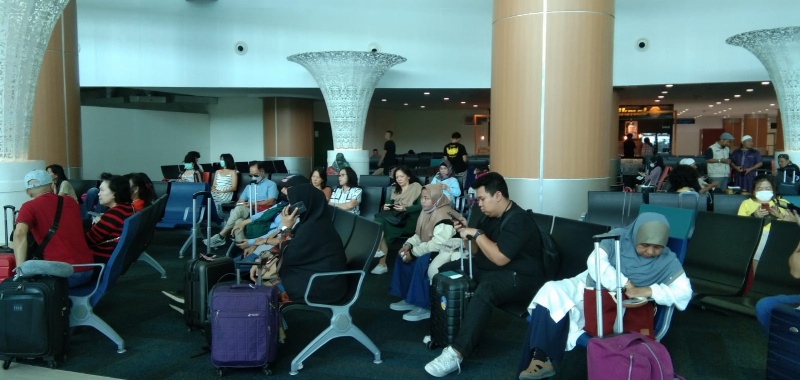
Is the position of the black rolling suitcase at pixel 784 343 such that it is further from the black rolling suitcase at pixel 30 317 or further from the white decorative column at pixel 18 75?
the white decorative column at pixel 18 75

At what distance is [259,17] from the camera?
52.3 feet

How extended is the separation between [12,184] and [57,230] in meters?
1.54

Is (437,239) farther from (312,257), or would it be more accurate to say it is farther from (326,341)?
(326,341)

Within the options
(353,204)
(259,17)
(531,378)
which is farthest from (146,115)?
(531,378)

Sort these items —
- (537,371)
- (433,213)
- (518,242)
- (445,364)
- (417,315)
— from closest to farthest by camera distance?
(537,371), (445,364), (518,242), (417,315), (433,213)

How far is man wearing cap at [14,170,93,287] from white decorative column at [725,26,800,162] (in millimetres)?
10559

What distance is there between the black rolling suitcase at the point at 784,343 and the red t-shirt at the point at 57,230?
442 cm

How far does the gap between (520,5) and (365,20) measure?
9.01m

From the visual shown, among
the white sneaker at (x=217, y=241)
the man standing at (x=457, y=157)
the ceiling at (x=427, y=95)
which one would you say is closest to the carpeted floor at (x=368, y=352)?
the white sneaker at (x=217, y=241)

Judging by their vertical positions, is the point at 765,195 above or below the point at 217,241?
above

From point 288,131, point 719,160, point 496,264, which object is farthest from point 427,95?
point 496,264

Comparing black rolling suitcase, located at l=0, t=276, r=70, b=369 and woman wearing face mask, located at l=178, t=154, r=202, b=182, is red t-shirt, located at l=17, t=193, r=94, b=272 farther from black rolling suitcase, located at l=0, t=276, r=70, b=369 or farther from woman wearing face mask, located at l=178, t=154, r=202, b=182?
woman wearing face mask, located at l=178, t=154, r=202, b=182

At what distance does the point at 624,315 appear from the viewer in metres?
3.45

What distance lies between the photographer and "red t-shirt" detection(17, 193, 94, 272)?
446cm
